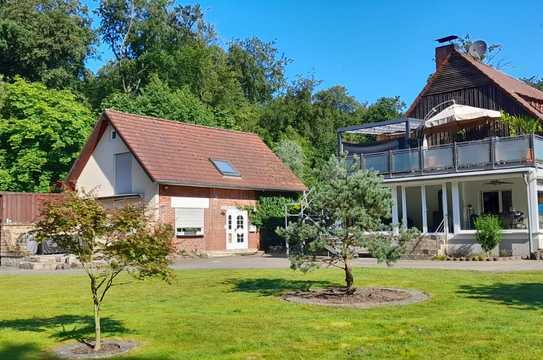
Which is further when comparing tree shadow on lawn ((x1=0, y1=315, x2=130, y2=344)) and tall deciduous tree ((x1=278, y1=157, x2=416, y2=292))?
tall deciduous tree ((x1=278, y1=157, x2=416, y2=292))

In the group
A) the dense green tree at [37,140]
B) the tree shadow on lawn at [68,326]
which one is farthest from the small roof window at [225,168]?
the tree shadow on lawn at [68,326]

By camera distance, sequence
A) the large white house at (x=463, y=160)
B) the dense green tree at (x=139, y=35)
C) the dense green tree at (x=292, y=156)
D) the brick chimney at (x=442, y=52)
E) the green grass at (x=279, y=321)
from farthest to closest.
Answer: the dense green tree at (x=139, y=35), the dense green tree at (x=292, y=156), the brick chimney at (x=442, y=52), the large white house at (x=463, y=160), the green grass at (x=279, y=321)

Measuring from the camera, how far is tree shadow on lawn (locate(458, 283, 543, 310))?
432 inches

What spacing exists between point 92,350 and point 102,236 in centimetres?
147

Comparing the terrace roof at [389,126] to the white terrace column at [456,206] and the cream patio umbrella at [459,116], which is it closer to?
the cream patio umbrella at [459,116]

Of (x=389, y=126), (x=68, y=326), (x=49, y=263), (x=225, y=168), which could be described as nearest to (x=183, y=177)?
(x=225, y=168)

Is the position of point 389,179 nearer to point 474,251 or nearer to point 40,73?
point 474,251

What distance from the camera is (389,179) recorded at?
1027 inches

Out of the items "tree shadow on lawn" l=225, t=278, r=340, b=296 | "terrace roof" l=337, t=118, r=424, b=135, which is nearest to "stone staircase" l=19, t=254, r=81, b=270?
"tree shadow on lawn" l=225, t=278, r=340, b=296

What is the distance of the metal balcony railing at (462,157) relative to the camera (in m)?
22.6

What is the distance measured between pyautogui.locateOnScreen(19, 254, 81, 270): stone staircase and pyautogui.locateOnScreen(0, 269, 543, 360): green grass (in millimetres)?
7272

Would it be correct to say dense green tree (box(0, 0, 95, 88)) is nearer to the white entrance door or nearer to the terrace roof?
the white entrance door

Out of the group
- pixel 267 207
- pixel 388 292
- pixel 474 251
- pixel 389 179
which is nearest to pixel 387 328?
pixel 388 292

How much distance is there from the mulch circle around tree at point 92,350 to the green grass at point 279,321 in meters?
0.20
